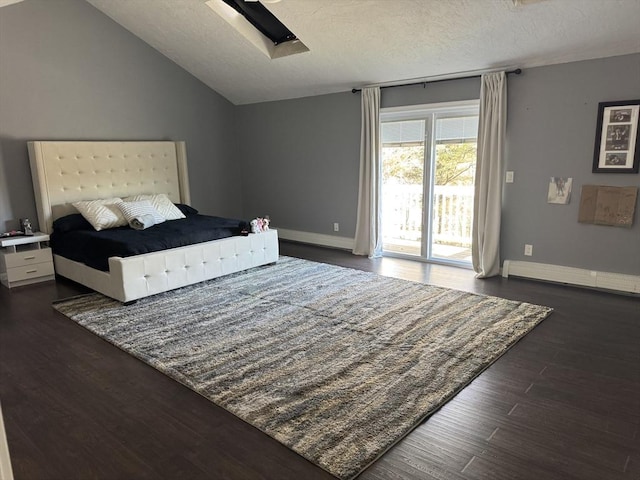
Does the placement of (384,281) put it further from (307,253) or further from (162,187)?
(162,187)

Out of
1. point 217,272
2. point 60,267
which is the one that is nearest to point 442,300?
point 217,272

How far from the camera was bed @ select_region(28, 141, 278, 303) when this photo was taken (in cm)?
402

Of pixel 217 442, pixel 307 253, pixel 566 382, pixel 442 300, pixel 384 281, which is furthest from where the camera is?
pixel 307 253

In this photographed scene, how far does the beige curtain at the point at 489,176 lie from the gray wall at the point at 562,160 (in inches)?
4.5

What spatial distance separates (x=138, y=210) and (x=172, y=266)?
1.24m

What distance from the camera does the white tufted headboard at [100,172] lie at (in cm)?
495

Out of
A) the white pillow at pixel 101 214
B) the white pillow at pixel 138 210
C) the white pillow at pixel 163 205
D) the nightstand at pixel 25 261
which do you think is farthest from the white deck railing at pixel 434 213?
the nightstand at pixel 25 261

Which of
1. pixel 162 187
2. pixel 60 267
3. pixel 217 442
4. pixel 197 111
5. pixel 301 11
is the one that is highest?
pixel 301 11

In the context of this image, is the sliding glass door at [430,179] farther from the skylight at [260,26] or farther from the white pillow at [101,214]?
the white pillow at [101,214]

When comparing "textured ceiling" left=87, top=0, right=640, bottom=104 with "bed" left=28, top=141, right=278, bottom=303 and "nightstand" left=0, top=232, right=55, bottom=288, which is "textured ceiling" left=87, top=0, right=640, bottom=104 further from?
"nightstand" left=0, top=232, right=55, bottom=288

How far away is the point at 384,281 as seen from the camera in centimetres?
456

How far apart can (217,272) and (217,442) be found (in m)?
2.72

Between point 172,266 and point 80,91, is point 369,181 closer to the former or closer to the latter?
point 172,266

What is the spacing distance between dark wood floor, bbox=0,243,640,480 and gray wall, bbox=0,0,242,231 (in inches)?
104
